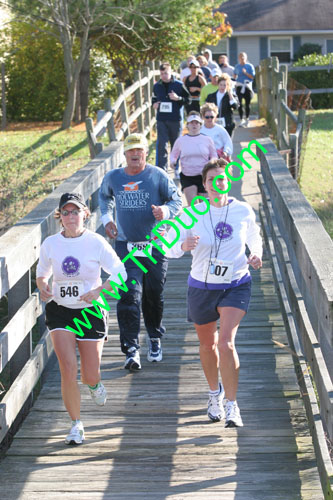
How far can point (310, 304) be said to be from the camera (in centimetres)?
760

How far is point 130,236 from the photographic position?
21.4 ft

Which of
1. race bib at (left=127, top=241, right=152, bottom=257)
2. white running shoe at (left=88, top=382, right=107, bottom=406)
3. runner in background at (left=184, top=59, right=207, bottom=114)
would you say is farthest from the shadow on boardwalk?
runner in background at (left=184, top=59, right=207, bottom=114)

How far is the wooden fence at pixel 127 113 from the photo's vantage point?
1359cm

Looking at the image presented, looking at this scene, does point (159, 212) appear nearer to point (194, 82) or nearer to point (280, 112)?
point (194, 82)

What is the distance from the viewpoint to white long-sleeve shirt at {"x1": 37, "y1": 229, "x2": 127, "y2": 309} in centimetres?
518

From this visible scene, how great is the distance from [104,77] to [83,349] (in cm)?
2271

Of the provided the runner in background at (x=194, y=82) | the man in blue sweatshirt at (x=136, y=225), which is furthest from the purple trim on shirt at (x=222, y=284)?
the runner in background at (x=194, y=82)

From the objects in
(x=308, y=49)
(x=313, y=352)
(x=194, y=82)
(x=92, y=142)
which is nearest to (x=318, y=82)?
(x=308, y=49)

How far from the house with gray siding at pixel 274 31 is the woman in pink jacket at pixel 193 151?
111ft

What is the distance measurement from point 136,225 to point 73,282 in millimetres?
1395

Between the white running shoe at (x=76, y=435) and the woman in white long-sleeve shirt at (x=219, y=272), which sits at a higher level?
the woman in white long-sleeve shirt at (x=219, y=272)

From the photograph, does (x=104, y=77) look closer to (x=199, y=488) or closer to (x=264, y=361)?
(x=264, y=361)

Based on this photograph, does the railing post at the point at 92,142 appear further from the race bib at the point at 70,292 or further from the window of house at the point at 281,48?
the window of house at the point at 281,48

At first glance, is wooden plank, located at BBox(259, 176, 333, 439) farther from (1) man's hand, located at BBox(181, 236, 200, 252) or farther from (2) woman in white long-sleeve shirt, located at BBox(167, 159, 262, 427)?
(1) man's hand, located at BBox(181, 236, 200, 252)
